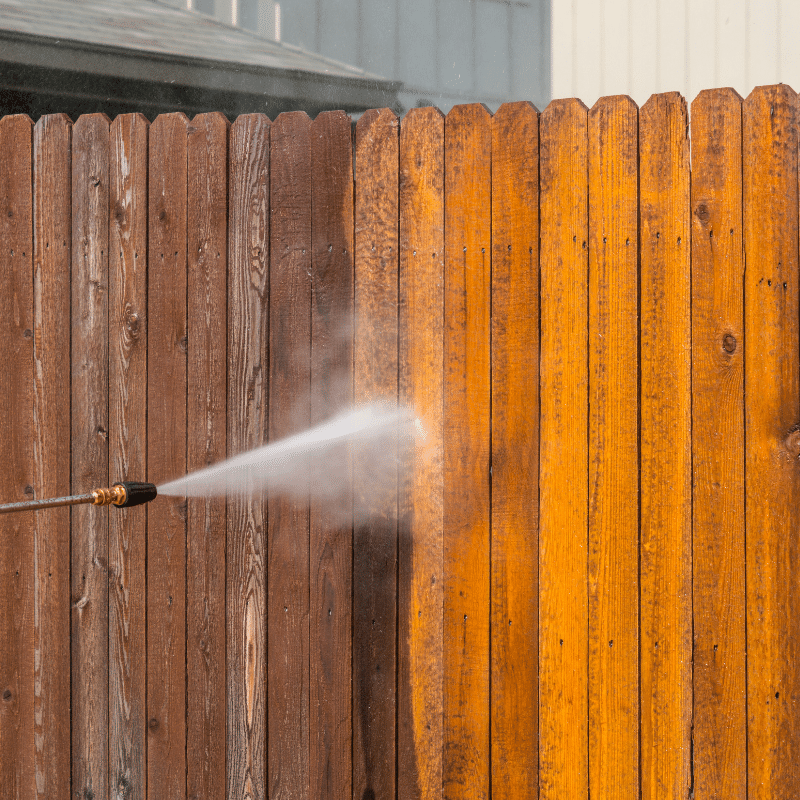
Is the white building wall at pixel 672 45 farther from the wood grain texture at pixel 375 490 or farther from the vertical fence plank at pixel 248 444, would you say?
the vertical fence plank at pixel 248 444

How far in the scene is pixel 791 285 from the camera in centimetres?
172

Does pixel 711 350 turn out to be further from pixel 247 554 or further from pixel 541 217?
pixel 247 554

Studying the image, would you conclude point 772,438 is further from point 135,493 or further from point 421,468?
point 135,493

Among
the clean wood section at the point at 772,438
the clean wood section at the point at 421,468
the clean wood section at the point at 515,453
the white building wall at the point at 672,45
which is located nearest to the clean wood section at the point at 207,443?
the clean wood section at the point at 421,468

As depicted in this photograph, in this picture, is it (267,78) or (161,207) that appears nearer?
(161,207)

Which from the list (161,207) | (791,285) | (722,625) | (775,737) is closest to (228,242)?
(161,207)

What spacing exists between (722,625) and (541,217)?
50.3 inches

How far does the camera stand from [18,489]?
2.20 meters

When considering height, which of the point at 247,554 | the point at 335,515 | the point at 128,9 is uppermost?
the point at 128,9

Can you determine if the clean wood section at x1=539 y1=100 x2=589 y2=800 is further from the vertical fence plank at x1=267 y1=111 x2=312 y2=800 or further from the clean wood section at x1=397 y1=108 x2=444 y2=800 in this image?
the vertical fence plank at x1=267 y1=111 x2=312 y2=800

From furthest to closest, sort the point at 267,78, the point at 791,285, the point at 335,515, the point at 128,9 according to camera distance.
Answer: the point at 128,9 → the point at 267,78 → the point at 335,515 → the point at 791,285

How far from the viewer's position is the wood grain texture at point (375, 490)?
1933 millimetres

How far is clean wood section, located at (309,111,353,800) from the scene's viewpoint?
1.96m

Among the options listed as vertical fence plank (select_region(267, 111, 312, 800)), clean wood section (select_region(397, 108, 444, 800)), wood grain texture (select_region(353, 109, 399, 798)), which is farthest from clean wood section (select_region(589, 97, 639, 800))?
vertical fence plank (select_region(267, 111, 312, 800))
